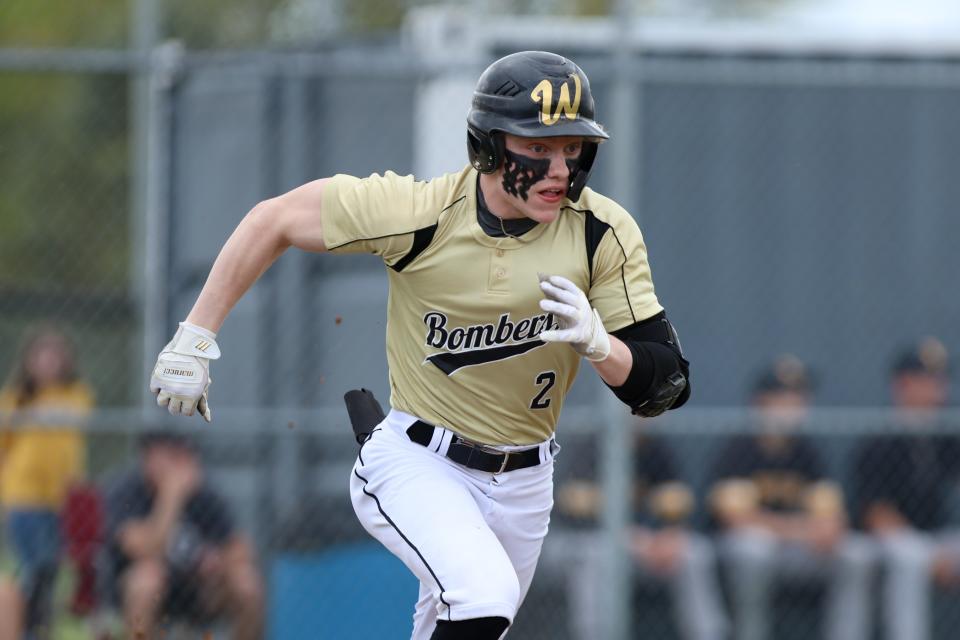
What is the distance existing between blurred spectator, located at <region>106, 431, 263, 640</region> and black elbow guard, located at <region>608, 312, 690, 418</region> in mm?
3230

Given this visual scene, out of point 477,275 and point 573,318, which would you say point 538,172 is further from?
point 573,318

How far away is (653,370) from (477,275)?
0.55m

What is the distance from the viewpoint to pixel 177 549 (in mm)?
6820

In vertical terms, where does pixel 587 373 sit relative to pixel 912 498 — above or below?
above

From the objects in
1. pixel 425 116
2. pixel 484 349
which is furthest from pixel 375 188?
pixel 425 116

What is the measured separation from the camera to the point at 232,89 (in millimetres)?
7578

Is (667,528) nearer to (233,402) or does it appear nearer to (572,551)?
(572,551)

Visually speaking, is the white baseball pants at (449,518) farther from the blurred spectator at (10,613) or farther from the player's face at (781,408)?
the blurred spectator at (10,613)

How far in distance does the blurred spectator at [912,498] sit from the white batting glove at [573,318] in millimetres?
3724

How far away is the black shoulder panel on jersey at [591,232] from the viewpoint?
406cm

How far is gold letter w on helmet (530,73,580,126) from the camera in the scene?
153 inches

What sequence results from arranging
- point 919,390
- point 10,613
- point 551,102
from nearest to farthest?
point 551,102, point 10,613, point 919,390

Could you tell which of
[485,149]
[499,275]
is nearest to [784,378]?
[499,275]

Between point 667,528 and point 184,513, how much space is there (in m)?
2.33
